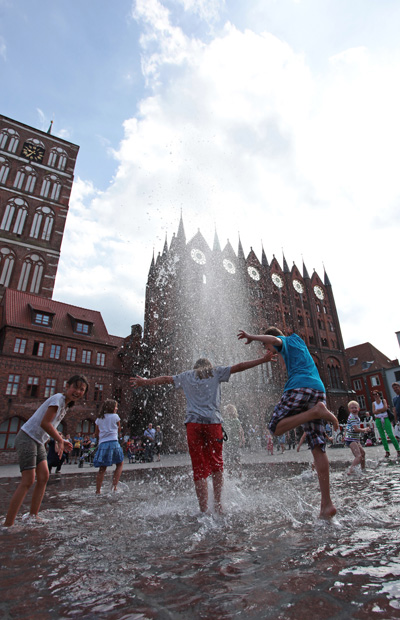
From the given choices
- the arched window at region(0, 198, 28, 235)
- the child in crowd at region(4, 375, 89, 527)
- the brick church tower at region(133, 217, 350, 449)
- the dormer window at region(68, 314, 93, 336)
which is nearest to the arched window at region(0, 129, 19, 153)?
the arched window at region(0, 198, 28, 235)

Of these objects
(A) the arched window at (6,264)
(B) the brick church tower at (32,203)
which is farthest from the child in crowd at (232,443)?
(A) the arched window at (6,264)

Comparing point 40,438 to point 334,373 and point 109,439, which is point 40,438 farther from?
point 334,373

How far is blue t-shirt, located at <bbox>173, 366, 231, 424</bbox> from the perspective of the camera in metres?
3.48

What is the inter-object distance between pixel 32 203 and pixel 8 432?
25.3 metres

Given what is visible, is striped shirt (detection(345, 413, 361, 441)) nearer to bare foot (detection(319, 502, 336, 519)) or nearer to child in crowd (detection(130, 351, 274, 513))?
child in crowd (detection(130, 351, 274, 513))

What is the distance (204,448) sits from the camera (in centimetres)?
348

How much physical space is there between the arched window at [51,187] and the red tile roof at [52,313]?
16032 mm

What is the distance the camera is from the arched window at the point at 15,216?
3472cm

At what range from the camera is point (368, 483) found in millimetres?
4668

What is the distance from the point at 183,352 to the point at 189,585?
26.3 m

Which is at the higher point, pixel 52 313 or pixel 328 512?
pixel 52 313

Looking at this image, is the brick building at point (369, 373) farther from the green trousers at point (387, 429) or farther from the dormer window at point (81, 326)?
the green trousers at point (387, 429)

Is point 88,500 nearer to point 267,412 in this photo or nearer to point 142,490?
point 142,490

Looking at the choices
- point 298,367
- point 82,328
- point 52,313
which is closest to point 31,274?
point 52,313
